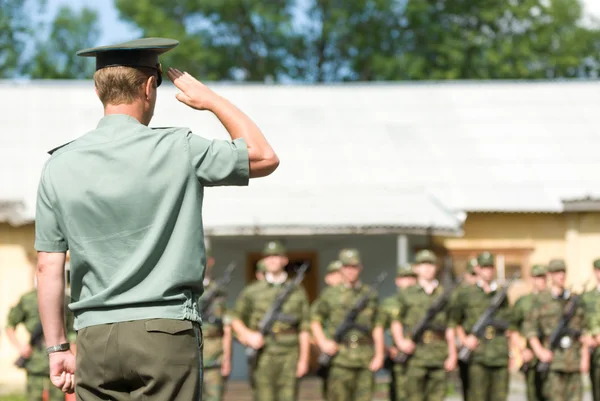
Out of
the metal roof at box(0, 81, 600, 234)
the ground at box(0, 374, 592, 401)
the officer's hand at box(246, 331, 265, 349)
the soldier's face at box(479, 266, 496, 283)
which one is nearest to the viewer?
the officer's hand at box(246, 331, 265, 349)

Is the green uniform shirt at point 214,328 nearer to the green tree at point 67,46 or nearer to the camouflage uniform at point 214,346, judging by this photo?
the camouflage uniform at point 214,346

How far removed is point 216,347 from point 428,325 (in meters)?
2.34

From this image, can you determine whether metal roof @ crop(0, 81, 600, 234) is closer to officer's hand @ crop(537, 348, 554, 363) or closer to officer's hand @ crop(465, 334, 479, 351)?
officer's hand @ crop(465, 334, 479, 351)

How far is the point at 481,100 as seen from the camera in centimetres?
2212

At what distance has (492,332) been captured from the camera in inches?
505

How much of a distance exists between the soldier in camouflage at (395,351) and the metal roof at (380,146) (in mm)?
4003

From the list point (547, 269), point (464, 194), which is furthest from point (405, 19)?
point (547, 269)

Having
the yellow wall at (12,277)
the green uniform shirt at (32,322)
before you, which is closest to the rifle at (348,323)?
the green uniform shirt at (32,322)

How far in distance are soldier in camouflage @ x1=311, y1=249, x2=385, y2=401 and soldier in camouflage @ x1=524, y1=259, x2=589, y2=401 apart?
5.73 feet

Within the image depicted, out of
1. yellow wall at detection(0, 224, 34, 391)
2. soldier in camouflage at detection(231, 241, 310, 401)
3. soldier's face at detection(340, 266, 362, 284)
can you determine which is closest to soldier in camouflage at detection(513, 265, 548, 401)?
soldier's face at detection(340, 266, 362, 284)

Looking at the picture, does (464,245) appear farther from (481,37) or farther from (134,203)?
(481,37)

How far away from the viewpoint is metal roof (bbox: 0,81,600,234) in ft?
58.7

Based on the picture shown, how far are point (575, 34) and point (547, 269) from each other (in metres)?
25.0

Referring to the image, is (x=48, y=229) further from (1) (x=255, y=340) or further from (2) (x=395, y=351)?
(2) (x=395, y=351)
